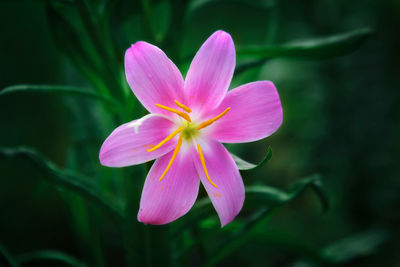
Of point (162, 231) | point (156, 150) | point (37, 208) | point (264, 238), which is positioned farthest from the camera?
point (37, 208)

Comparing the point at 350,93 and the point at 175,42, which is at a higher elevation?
the point at 175,42

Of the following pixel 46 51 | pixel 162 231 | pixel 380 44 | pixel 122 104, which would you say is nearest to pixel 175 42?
pixel 122 104

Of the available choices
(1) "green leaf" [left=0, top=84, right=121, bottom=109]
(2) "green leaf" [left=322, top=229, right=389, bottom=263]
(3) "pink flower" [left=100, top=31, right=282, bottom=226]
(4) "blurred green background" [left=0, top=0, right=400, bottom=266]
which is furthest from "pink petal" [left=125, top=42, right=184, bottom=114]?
(2) "green leaf" [left=322, top=229, right=389, bottom=263]

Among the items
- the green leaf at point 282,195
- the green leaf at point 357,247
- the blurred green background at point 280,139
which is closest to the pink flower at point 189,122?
the green leaf at point 282,195

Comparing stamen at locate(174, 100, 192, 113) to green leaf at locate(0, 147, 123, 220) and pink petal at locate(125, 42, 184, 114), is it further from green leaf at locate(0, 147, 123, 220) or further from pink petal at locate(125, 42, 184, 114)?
green leaf at locate(0, 147, 123, 220)

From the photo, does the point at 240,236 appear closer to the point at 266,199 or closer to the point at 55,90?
the point at 266,199

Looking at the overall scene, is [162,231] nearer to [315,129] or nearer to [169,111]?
[169,111]

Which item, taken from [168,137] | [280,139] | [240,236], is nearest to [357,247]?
[240,236]

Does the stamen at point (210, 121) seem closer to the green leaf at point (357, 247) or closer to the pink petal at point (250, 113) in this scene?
the pink petal at point (250, 113)
